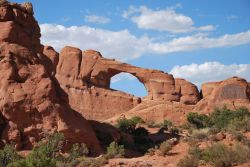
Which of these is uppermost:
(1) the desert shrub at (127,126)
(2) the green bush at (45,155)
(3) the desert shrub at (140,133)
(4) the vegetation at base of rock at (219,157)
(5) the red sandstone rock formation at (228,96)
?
(5) the red sandstone rock formation at (228,96)

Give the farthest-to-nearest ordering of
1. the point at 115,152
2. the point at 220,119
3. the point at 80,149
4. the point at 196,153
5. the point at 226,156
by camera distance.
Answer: the point at 220,119 < the point at 115,152 < the point at 80,149 < the point at 196,153 < the point at 226,156

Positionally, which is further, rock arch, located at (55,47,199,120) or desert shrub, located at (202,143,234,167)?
rock arch, located at (55,47,199,120)

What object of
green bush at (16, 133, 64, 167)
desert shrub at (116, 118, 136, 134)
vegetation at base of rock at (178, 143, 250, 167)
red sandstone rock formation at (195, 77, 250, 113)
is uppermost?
red sandstone rock formation at (195, 77, 250, 113)

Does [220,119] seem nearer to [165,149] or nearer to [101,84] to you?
[165,149]

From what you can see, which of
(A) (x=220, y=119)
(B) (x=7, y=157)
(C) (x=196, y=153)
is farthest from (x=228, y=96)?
(B) (x=7, y=157)

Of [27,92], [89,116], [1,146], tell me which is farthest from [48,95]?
[89,116]

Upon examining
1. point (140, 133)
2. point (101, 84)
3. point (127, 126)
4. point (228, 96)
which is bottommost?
point (140, 133)

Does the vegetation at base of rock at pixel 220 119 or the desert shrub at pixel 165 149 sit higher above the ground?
the vegetation at base of rock at pixel 220 119

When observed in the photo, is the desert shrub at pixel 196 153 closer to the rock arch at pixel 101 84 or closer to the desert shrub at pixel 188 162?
the desert shrub at pixel 188 162

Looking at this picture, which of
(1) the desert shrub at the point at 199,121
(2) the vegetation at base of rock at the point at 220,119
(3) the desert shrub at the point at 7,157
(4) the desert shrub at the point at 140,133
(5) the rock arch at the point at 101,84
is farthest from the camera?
(5) the rock arch at the point at 101,84

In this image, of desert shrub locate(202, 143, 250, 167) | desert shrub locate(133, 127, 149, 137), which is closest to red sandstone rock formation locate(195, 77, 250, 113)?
desert shrub locate(133, 127, 149, 137)

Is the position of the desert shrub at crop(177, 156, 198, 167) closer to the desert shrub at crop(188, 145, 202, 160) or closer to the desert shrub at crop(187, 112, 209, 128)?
the desert shrub at crop(188, 145, 202, 160)

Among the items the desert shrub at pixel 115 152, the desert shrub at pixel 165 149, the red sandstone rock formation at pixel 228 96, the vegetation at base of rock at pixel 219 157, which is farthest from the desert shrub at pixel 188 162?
the red sandstone rock formation at pixel 228 96

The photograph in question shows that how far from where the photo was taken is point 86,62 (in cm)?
6222
